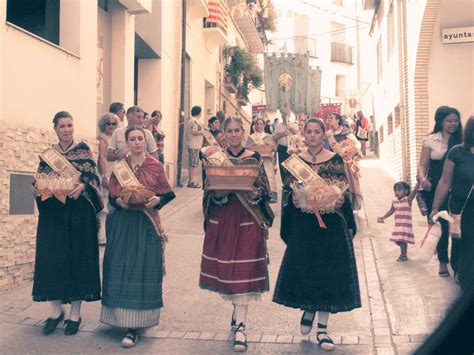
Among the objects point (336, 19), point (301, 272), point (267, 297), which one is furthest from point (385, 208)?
point (336, 19)

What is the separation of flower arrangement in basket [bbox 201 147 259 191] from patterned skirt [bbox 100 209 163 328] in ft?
2.11

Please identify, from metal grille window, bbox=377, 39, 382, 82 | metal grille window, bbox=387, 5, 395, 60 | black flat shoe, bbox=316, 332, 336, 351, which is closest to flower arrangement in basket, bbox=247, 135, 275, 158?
black flat shoe, bbox=316, 332, 336, 351

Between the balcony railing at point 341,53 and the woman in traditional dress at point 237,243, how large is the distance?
1633 inches

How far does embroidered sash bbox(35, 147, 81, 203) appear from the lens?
510 centimetres

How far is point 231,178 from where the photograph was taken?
4.84 metres

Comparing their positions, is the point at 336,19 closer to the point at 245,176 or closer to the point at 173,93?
the point at 173,93

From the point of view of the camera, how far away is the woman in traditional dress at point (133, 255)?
4887 millimetres

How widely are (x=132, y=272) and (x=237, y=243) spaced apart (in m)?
0.84

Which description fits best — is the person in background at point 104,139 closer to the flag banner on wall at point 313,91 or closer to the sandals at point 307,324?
the sandals at point 307,324

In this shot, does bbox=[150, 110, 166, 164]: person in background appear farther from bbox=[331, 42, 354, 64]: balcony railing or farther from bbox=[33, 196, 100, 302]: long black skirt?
bbox=[331, 42, 354, 64]: balcony railing

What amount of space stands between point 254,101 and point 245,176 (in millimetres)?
34664

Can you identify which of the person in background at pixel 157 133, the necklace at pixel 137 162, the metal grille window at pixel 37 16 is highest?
the metal grille window at pixel 37 16

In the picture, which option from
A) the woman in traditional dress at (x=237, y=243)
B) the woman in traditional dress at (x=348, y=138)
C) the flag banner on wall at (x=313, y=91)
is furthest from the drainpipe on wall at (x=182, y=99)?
the woman in traditional dress at (x=237, y=243)

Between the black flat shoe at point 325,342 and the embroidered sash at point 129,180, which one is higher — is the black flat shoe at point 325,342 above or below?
below
